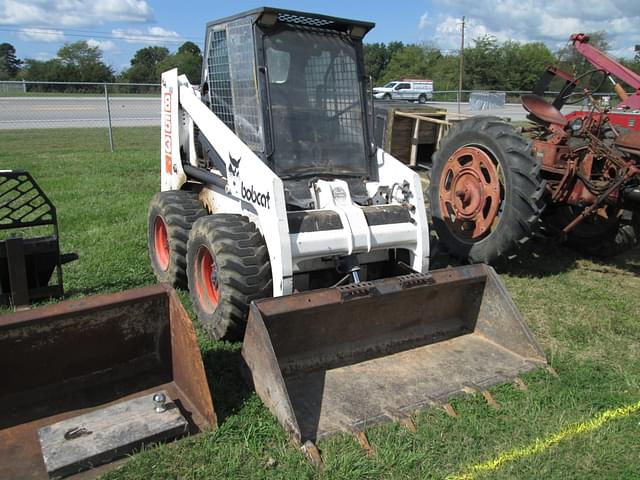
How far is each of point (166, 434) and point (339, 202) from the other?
2093 millimetres

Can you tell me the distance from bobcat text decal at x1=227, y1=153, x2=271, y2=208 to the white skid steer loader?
0.02 meters

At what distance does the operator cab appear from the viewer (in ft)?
14.6

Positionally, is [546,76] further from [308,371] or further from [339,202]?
[308,371]

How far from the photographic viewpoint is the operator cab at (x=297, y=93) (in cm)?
446

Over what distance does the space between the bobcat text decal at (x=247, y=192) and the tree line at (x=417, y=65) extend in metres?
27.1

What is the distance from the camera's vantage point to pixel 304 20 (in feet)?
15.3

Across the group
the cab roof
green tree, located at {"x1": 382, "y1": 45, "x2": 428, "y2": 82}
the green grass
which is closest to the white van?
green tree, located at {"x1": 382, "y1": 45, "x2": 428, "y2": 82}

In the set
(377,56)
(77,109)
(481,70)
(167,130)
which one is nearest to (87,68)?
(77,109)

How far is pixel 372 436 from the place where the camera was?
10.7ft

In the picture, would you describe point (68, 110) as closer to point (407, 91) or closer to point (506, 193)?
point (407, 91)

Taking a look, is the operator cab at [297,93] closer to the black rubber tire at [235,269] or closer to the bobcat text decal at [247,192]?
the bobcat text decal at [247,192]

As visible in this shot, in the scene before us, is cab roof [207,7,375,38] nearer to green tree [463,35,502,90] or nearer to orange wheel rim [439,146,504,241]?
orange wheel rim [439,146,504,241]

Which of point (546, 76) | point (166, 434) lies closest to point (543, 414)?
point (166, 434)

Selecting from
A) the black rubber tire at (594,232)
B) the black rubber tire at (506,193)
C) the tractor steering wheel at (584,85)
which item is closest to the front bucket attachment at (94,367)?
the black rubber tire at (506,193)
